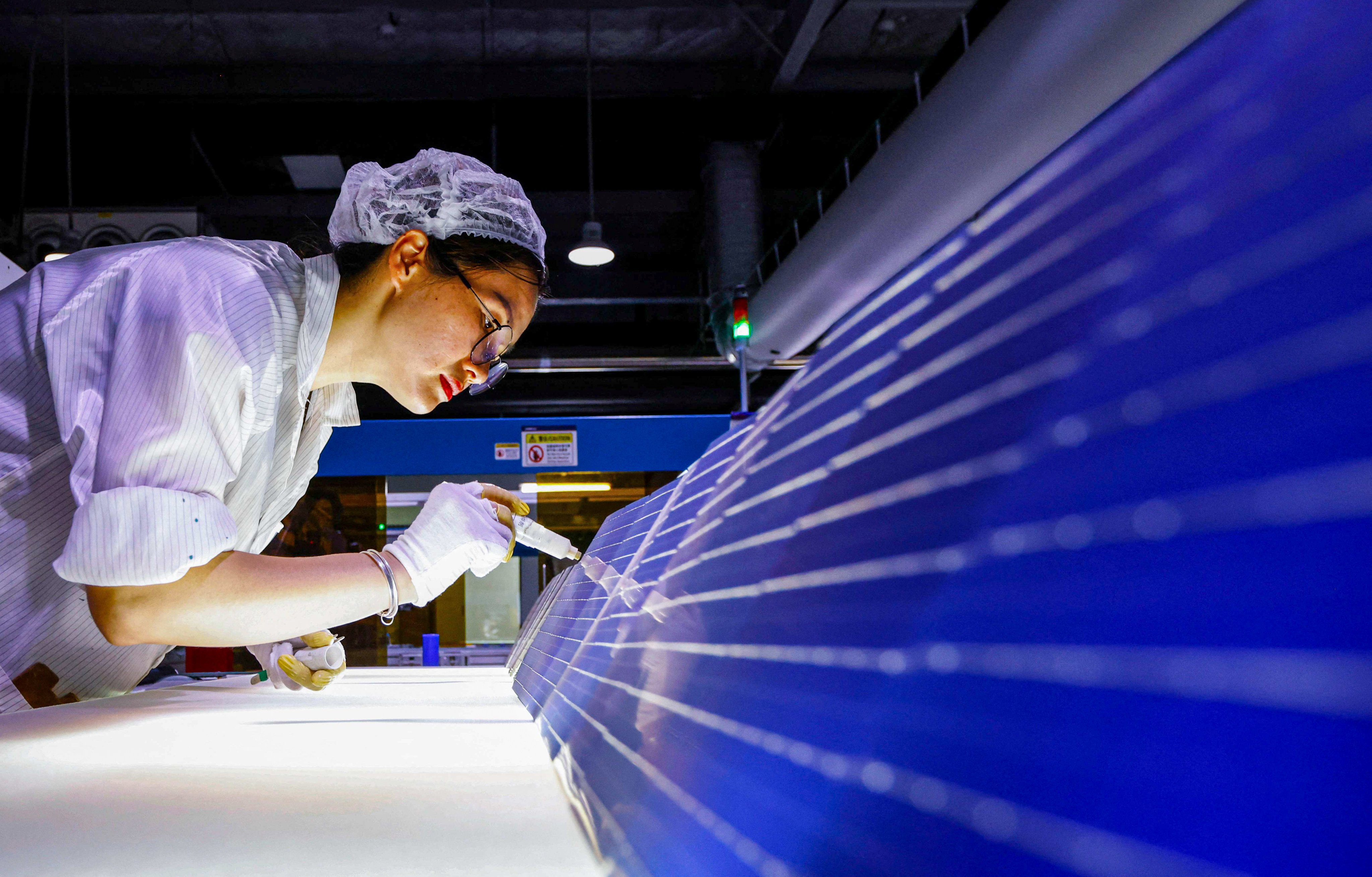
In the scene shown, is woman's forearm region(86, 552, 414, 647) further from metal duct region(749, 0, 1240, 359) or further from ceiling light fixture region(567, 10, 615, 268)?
ceiling light fixture region(567, 10, 615, 268)

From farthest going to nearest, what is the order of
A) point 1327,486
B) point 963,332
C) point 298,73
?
1. point 298,73
2. point 963,332
3. point 1327,486

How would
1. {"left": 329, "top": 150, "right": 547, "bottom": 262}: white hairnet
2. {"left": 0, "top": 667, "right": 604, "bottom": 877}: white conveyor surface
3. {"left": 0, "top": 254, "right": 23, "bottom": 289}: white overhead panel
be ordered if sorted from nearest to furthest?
{"left": 0, "top": 667, "right": 604, "bottom": 877}: white conveyor surface, {"left": 329, "top": 150, "right": 547, "bottom": 262}: white hairnet, {"left": 0, "top": 254, "right": 23, "bottom": 289}: white overhead panel

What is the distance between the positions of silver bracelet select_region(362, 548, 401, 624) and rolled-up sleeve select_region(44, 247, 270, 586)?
8.6 inches

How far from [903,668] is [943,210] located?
285cm

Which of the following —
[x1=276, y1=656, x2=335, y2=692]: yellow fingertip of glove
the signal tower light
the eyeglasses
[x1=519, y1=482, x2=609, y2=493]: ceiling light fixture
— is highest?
the signal tower light

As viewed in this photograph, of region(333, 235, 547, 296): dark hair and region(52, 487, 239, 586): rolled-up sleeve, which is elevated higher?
region(333, 235, 547, 296): dark hair

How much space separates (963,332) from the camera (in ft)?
1.06

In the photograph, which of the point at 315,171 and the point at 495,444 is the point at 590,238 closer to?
the point at 495,444

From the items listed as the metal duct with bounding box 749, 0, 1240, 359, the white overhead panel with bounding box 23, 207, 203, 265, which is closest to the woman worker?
the metal duct with bounding box 749, 0, 1240, 359

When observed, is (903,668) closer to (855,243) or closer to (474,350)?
(474,350)

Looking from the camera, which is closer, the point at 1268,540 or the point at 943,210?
the point at 1268,540

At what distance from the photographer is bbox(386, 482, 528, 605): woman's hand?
129cm

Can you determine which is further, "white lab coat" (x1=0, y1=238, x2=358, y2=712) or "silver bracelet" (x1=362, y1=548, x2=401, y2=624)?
"silver bracelet" (x1=362, y1=548, x2=401, y2=624)

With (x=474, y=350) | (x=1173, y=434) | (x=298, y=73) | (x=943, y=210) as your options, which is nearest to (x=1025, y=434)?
(x=1173, y=434)
